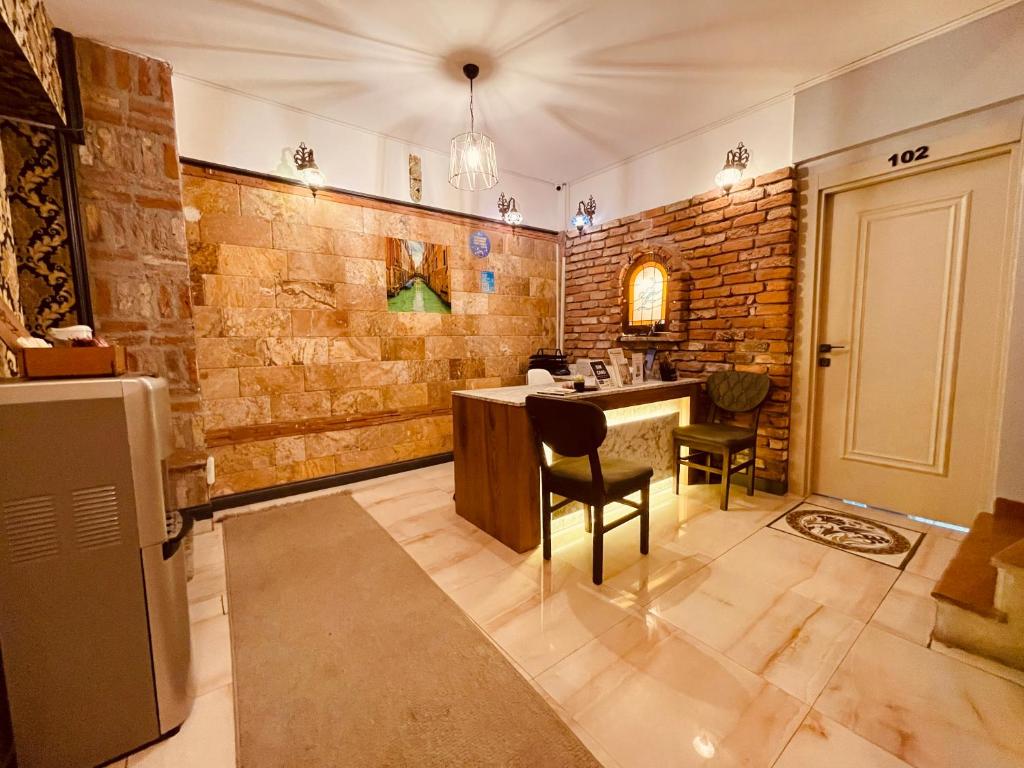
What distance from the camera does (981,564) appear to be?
178 cm

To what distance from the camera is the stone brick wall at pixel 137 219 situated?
7.76 ft

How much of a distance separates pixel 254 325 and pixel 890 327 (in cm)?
472

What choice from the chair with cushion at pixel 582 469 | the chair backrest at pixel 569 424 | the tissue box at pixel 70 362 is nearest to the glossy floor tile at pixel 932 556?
the chair with cushion at pixel 582 469

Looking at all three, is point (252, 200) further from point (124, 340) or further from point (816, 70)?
point (816, 70)

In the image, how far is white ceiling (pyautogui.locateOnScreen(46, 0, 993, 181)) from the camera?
2271 mm

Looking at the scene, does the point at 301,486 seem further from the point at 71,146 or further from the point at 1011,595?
the point at 1011,595

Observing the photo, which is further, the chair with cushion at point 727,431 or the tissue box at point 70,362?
the chair with cushion at point 727,431

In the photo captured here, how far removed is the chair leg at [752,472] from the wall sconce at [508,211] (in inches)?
127

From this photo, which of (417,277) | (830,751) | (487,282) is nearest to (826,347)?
(830,751)

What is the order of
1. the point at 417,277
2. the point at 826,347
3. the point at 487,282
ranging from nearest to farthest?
the point at 826,347
the point at 417,277
the point at 487,282

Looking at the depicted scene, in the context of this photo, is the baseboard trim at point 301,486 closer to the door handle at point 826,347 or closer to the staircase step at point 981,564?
the door handle at point 826,347

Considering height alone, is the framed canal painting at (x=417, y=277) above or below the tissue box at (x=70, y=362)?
above

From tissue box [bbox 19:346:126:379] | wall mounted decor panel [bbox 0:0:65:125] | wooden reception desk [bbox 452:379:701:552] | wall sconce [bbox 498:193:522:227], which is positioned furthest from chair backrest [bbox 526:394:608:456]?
wall sconce [bbox 498:193:522:227]

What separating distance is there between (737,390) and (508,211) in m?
2.95
